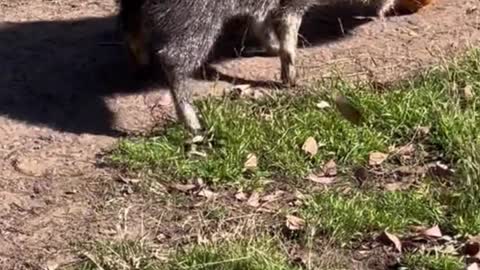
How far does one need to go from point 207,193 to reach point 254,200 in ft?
0.69

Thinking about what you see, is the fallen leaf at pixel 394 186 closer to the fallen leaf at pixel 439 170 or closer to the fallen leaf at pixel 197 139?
the fallen leaf at pixel 439 170

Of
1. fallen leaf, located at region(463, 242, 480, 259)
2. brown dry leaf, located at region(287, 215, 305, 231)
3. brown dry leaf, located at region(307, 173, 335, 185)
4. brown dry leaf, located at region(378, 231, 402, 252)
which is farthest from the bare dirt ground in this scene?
fallen leaf, located at region(463, 242, 480, 259)

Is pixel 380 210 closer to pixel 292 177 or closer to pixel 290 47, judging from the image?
pixel 292 177

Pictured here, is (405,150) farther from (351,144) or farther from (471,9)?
(471,9)

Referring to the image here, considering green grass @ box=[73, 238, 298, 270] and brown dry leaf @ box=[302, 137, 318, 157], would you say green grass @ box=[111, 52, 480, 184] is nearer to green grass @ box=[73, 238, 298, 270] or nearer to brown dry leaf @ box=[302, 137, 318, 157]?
brown dry leaf @ box=[302, 137, 318, 157]

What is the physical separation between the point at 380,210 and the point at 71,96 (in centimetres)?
198

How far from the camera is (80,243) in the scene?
4.97 metres

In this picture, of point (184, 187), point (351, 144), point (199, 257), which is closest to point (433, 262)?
point (199, 257)

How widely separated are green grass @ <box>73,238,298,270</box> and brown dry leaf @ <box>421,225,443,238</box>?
56 centimetres

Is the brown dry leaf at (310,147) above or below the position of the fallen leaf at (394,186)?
above

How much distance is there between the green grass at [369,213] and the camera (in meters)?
4.91

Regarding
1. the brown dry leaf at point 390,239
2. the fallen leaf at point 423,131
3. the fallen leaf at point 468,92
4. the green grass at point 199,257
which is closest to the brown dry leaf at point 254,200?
the green grass at point 199,257

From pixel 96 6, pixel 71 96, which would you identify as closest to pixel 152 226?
pixel 71 96

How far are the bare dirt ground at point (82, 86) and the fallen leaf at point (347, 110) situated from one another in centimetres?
49
